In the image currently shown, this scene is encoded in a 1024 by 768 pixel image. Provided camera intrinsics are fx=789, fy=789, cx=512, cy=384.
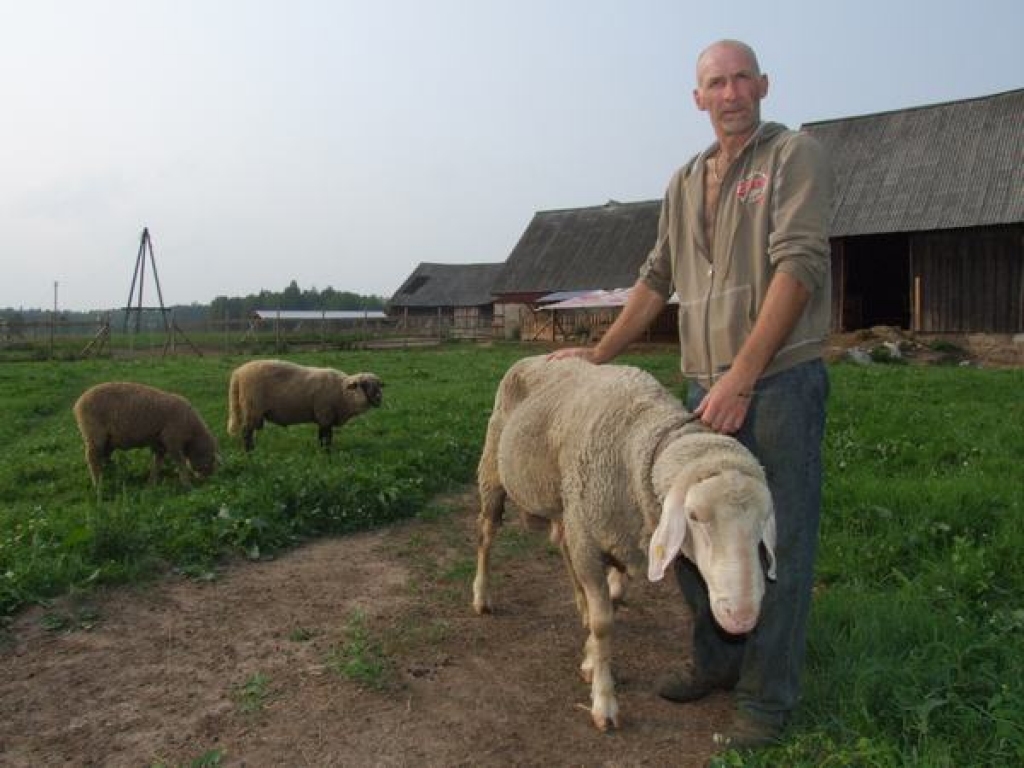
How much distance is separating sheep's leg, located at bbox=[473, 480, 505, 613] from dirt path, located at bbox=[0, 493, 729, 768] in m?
0.11

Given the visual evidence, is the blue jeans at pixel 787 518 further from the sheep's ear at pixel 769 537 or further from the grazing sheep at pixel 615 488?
the sheep's ear at pixel 769 537

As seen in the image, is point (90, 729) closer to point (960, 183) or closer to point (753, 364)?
point (753, 364)

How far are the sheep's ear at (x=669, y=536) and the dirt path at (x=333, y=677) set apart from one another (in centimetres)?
98

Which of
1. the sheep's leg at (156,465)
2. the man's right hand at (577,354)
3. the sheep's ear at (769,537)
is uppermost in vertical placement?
the man's right hand at (577,354)

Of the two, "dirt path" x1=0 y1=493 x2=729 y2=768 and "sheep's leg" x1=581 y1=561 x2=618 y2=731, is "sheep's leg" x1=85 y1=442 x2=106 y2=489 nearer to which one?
"dirt path" x1=0 y1=493 x2=729 y2=768

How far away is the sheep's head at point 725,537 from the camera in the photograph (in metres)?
2.43

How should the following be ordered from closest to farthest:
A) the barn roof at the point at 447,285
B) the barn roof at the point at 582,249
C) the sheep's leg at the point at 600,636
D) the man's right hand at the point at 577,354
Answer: the sheep's leg at the point at 600,636 < the man's right hand at the point at 577,354 < the barn roof at the point at 582,249 < the barn roof at the point at 447,285

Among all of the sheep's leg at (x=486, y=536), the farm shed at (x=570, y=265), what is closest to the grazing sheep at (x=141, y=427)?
the sheep's leg at (x=486, y=536)

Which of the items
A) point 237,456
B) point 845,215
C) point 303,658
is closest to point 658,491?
point 303,658

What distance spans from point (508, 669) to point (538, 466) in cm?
99

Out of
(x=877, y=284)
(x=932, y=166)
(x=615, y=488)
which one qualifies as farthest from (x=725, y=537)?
(x=877, y=284)

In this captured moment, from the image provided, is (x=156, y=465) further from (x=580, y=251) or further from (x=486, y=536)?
(x=580, y=251)

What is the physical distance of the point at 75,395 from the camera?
1505 cm

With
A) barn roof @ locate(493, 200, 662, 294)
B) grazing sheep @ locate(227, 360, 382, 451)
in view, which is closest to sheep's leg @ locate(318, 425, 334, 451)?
grazing sheep @ locate(227, 360, 382, 451)
